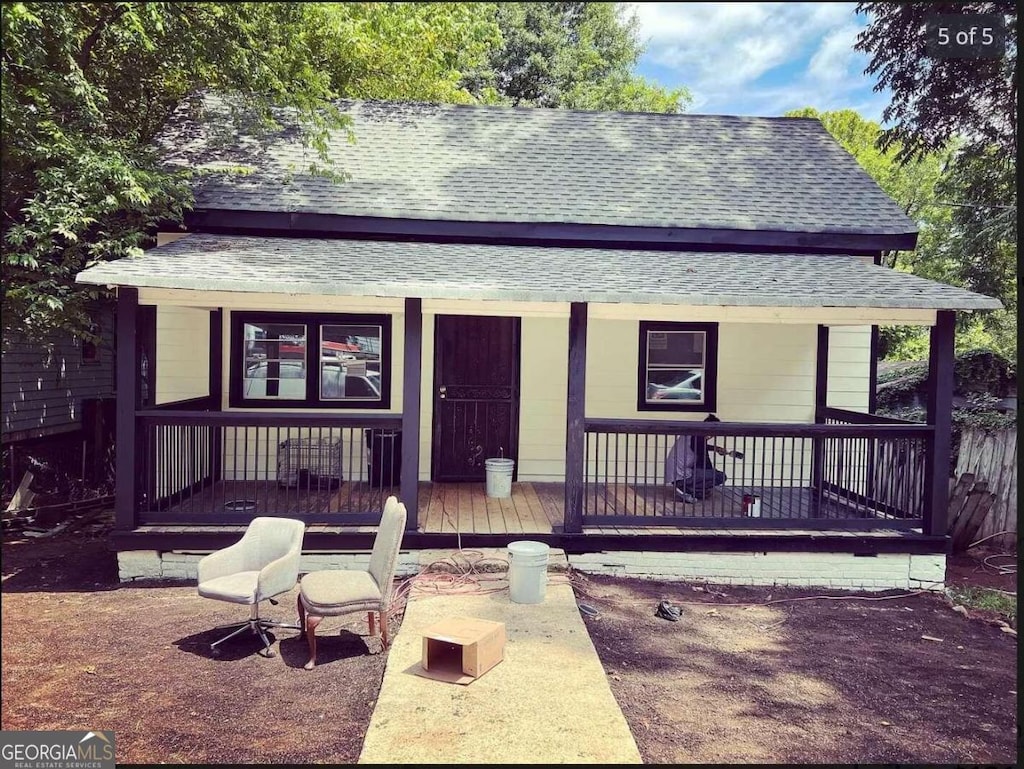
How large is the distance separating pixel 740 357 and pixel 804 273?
5.87 feet

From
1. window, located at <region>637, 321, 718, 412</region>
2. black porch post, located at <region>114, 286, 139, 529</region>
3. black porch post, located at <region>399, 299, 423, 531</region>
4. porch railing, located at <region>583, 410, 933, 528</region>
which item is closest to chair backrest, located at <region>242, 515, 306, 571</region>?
black porch post, located at <region>399, 299, 423, 531</region>

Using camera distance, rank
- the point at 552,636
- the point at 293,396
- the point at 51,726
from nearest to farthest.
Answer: the point at 51,726 < the point at 552,636 < the point at 293,396

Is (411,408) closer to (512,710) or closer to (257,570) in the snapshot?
(257,570)

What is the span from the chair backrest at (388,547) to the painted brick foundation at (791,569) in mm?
2487

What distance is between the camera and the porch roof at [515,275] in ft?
19.4

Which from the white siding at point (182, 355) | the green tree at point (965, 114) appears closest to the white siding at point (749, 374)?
the white siding at point (182, 355)

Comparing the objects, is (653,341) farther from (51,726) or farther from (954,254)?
(954,254)

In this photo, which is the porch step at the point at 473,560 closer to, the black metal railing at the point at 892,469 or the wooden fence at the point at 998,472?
the black metal railing at the point at 892,469

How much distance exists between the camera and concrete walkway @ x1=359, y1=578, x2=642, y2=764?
11.3 feet

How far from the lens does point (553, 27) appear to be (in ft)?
73.7

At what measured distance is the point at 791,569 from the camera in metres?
6.69

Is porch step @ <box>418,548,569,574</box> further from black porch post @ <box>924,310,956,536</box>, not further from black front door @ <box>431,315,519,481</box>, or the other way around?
black porch post @ <box>924,310,956,536</box>

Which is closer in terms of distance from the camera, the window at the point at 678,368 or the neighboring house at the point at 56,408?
the window at the point at 678,368

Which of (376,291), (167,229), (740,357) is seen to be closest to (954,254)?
(740,357)
